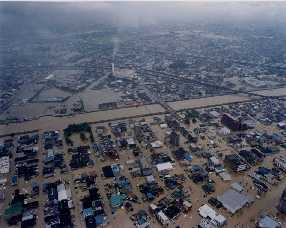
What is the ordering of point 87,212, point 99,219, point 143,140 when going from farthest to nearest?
1. point 143,140
2. point 87,212
3. point 99,219

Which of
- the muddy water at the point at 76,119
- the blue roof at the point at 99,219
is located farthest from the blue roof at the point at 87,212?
the muddy water at the point at 76,119

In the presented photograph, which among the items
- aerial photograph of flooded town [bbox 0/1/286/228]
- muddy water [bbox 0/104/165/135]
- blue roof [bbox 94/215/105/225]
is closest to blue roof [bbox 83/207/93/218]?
aerial photograph of flooded town [bbox 0/1/286/228]

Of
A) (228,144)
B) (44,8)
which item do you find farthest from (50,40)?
(228,144)

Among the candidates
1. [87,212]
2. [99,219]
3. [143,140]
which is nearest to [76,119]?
[143,140]

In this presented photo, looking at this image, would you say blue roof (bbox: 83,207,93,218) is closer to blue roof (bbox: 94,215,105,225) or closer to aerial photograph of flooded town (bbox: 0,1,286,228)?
aerial photograph of flooded town (bbox: 0,1,286,228)

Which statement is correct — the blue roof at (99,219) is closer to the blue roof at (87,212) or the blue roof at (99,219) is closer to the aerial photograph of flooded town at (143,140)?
the aerial photograph of flooded town at (143,140)

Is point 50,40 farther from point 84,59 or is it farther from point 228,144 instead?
point 228,144

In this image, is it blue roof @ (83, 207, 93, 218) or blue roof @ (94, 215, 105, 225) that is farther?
blue roof @ (83, 207, 93, 218)

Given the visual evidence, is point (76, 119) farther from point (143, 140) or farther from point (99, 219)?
point (99, 219)
